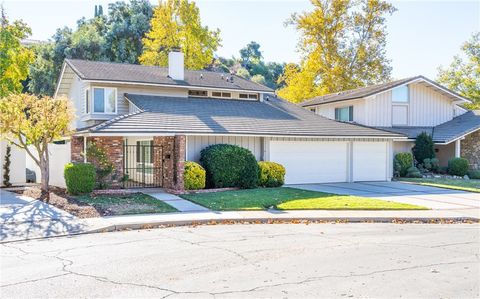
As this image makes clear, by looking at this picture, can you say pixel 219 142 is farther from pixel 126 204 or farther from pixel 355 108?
pixel 355 108

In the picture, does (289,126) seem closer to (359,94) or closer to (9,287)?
(359,94)

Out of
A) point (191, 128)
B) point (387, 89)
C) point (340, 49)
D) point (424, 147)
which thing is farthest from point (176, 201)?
point (340, 49)

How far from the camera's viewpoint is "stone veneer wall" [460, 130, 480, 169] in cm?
2925

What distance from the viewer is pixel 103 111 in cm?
2252

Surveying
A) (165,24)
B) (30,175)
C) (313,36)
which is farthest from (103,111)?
(313,36)

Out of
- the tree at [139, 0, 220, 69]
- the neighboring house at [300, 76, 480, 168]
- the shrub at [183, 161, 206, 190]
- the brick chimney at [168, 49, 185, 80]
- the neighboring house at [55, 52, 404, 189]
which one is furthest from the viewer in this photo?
the tree at [139, 0, 220, 69]

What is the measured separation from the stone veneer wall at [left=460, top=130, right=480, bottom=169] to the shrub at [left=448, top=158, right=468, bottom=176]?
2769mm

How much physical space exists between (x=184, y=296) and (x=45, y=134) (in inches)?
483

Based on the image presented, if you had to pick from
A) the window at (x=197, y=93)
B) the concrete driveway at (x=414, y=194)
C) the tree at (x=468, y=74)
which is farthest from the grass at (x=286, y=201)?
the tree at (x=468, y=74)

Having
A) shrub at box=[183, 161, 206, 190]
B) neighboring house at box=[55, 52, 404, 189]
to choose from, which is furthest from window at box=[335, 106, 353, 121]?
shrub at box=[183, 161, 206, 190]

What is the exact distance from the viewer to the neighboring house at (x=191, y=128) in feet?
62.6

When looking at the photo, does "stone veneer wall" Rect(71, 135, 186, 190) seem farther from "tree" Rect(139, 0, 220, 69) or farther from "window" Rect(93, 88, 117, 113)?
"tree" Rect(139, 0, 220, 69)

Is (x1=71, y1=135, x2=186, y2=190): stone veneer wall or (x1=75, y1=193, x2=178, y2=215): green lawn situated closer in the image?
(x1=75, y1=193, x2=178, y2=215): green lawn

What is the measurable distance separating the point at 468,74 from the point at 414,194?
1219 inches
